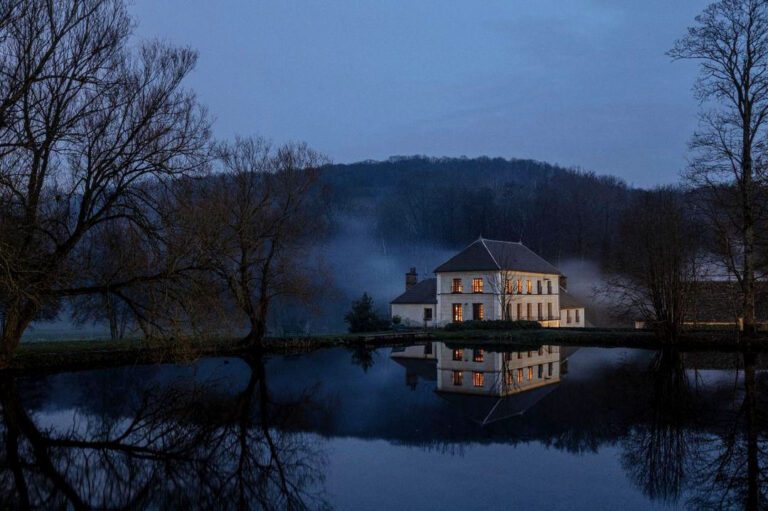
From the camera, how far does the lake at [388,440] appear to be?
7148 millimetres

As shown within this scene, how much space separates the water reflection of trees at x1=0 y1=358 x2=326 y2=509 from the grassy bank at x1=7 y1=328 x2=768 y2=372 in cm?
314

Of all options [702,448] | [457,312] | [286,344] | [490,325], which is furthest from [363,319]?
[702,448]

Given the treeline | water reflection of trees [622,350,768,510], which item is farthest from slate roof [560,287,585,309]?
water reflection of trees [622,350,768,510]

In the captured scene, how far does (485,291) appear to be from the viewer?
41094 mm

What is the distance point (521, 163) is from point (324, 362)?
9012 cm

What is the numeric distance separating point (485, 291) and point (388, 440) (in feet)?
105

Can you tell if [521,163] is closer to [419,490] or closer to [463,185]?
[463,185]

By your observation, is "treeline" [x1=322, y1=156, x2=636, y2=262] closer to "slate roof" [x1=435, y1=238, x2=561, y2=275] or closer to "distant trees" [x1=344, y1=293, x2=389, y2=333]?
"slate roof" [x1=435, y1=238, x2=561, y2=275]

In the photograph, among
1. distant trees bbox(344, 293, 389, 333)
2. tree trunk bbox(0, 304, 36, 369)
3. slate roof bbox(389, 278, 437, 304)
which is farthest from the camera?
slate roof bbox(389, 278, 437, 304)

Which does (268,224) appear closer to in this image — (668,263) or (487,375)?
(487,375)

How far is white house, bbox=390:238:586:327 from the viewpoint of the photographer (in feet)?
133

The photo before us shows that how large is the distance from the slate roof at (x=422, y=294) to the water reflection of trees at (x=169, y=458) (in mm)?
31314

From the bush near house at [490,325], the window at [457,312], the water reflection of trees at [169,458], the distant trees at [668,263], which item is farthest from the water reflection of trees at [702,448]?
the window at [457,312]

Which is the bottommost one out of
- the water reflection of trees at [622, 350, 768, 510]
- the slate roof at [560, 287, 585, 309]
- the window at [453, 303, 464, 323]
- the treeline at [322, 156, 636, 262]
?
the water reflection of trees at [622, 350, 768, 510]
